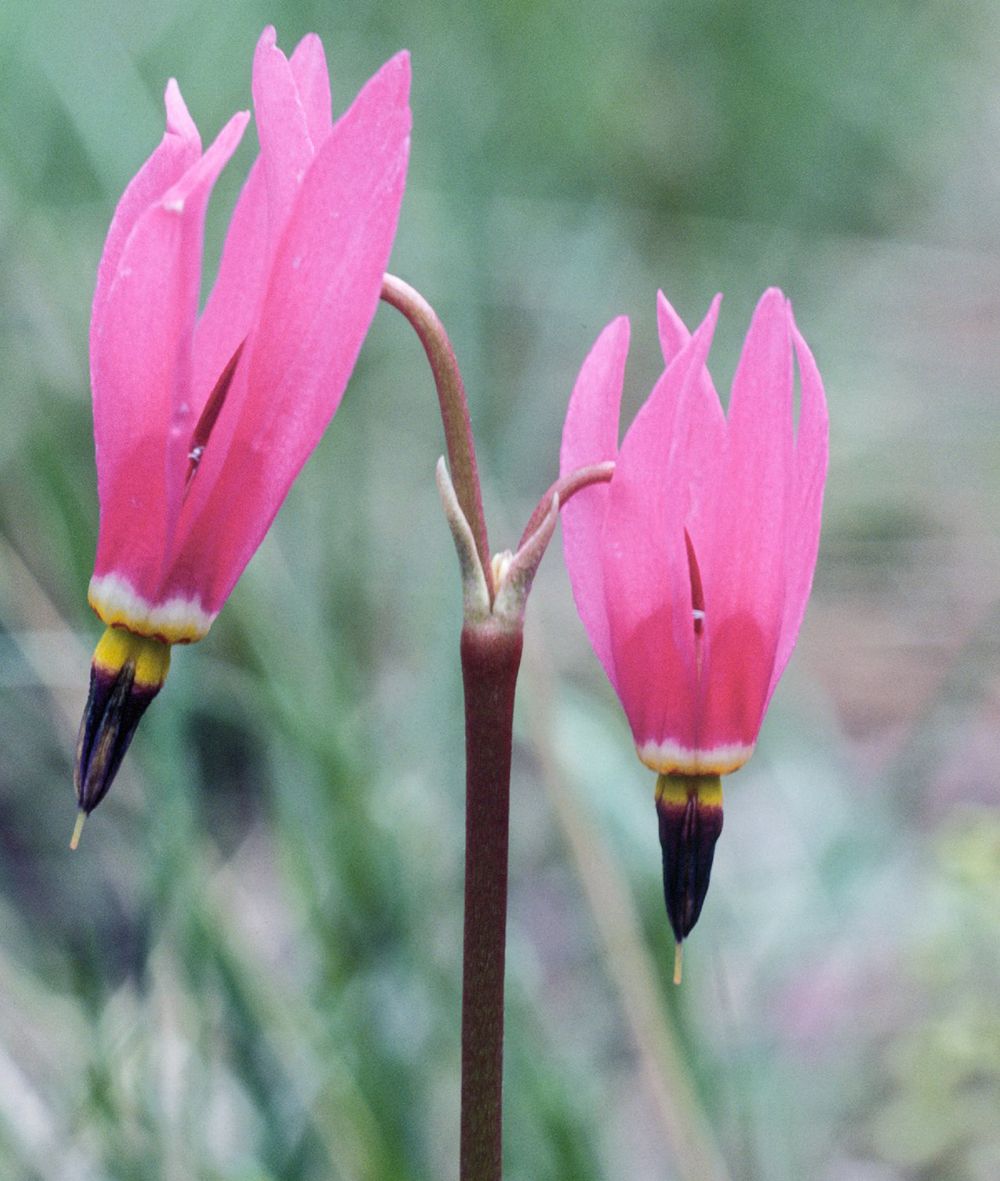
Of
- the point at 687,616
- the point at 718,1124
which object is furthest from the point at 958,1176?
the point at 687,616

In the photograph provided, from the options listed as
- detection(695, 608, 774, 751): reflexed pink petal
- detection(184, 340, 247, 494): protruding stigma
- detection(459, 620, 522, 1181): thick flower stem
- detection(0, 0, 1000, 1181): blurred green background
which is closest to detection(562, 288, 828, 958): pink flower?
detection(695, 608, 774, 751): reflexed pink petal

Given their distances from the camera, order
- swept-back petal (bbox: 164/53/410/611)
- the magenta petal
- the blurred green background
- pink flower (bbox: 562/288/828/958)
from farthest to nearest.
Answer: the blurred green background
the magenta petal
pink flower (bbox: 562/288/828/958)
swept-back petal (bbox: 164/53/410/611)

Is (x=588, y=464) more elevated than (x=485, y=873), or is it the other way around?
(x=588, y=464)

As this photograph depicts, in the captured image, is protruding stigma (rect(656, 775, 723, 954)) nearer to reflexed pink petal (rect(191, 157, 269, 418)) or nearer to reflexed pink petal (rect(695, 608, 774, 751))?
reflexed pink petal (rect(695, 608, 774, 751))

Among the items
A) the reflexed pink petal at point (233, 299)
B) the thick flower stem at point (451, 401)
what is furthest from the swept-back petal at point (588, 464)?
the reflexed pink petal at point (233, 299)

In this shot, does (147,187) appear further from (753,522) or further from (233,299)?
(753,522)

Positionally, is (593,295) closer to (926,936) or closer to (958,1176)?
(926,936)

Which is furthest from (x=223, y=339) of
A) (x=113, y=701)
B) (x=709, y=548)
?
(x=709, y=548)
